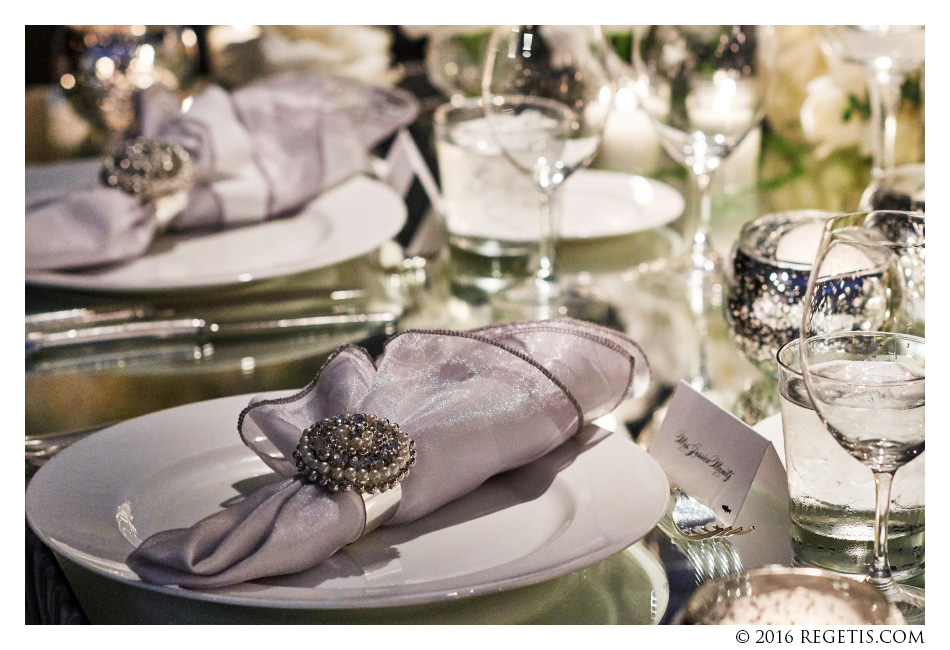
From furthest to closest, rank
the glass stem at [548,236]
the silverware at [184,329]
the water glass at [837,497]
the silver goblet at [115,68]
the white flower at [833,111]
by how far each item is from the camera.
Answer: the silver goblet at [115,68], the white flower at [833,111], the glass stem at [548,236], the silverware at [184,329], the water glass at [837,497]

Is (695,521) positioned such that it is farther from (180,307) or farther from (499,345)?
(180,307)

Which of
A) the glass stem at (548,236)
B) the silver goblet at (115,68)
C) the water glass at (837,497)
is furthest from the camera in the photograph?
the silver goblet at (115,68)

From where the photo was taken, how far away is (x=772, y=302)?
823mm

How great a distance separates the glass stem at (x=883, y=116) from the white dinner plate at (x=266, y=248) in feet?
1.81

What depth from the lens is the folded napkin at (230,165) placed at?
3.40 ft

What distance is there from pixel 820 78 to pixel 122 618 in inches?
41.5

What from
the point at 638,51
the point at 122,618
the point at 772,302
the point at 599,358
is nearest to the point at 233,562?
the point at 122,618

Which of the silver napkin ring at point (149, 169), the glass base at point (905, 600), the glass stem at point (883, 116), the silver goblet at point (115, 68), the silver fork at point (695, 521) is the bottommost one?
the glass base at point (905, 600)

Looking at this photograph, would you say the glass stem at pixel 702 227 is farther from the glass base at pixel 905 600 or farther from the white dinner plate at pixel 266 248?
the glass base at pixel 905 600

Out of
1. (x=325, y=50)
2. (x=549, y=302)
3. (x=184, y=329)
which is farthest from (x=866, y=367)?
(x=325, y=50)

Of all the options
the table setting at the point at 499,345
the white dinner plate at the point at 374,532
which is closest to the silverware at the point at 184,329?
the table setting at the point at 499,345

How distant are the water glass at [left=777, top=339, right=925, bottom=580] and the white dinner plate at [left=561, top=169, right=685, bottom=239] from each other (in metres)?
0.59

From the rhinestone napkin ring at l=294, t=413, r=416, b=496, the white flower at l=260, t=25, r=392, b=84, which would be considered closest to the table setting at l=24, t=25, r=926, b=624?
the rhinestone napkin ring at l=294, t=413, r=416, b=496
